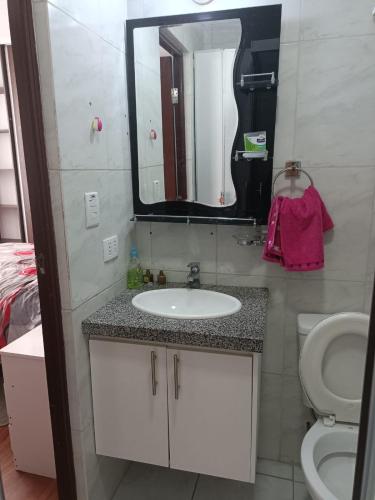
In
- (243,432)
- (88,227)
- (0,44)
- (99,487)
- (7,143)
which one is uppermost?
(0,44)

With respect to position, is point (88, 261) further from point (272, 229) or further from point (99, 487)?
point (99, 487)

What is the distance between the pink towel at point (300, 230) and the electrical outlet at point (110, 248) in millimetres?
656

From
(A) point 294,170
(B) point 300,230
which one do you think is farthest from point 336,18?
(B) point 300,230

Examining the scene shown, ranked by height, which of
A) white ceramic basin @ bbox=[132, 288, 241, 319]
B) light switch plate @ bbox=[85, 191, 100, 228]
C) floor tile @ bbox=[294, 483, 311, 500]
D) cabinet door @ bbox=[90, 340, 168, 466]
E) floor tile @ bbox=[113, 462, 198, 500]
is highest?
light switch plate @ bbox=[85, 191, 100, 228]

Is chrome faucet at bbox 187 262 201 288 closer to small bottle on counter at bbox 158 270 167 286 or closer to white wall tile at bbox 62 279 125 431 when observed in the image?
small bottle on counter at bbox 158 270 167 286

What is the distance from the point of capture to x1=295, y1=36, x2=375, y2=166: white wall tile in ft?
4.77

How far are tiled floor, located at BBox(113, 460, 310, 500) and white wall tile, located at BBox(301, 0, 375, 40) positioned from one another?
1955 mm

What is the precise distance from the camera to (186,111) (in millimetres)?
1655

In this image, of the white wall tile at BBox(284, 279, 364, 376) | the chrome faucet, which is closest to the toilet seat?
the white wall tile at BBox(284, 279, 364, 376)

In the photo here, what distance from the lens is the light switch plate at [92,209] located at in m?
1.39

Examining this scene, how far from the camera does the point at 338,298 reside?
165 centimetres

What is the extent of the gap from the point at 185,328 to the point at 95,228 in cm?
53

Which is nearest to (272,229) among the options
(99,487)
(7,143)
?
(99,487)

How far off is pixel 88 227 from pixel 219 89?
32.0 inches
